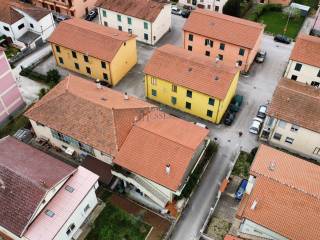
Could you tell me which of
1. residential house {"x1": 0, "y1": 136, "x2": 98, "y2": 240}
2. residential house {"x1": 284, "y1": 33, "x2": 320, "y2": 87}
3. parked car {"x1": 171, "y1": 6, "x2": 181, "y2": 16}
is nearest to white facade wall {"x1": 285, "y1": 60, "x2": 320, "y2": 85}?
residential house {"x1": 284, "y1": 33, "x2": 320, "y2": 87}

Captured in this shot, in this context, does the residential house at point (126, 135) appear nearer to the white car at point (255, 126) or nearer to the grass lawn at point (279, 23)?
the white car at point (255, 126)

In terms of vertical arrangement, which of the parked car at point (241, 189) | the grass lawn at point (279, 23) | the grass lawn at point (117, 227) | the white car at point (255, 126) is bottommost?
the grass lawn at point (117, 227)

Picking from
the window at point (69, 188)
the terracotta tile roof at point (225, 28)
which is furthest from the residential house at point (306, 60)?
the window at point (69, 188)

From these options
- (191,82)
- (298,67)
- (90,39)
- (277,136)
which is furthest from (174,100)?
(298,67)

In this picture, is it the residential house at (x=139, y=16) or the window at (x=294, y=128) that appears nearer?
the window at (x=294, y=128)

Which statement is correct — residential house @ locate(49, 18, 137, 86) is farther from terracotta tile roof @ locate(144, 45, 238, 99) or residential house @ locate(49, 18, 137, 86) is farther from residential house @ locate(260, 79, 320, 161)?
residential house @ locate(260, 79, 320, 161)

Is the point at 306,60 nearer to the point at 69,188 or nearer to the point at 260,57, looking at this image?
the point at 260,57

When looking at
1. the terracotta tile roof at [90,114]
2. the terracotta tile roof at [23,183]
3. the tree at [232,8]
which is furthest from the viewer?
the tree at [232,8]
